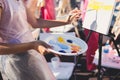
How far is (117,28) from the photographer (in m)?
3.36

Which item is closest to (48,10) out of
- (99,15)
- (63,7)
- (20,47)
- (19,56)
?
(63,7)

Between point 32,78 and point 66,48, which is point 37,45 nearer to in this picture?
point 32,78

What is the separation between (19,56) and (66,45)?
1.41 feet

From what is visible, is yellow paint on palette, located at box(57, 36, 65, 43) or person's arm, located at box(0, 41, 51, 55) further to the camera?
yellow paint on palette, located at box(57, 36, 65, 43)

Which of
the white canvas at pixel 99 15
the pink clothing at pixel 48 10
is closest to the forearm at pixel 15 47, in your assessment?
the white canvas at pixel 99 15

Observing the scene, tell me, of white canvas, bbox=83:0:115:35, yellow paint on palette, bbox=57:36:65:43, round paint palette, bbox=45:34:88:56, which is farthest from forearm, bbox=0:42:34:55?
white canvas, bbox=83:0:115:35

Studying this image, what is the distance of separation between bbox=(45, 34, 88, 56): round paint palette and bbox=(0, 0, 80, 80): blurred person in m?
0.16

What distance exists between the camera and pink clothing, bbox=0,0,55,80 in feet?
4.85

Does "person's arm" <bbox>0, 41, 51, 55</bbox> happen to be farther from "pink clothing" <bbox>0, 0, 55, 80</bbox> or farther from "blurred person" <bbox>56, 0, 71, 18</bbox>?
"blurred person" <bbox>56, 0, 71, 18</bbox>

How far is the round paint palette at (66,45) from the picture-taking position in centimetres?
175

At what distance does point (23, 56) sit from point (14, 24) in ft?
0.64

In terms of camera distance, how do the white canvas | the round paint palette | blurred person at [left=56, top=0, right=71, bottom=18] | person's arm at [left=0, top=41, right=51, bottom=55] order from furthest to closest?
blurred person at [left=56, top=0, right=71, bottom=18]
the white canvas
the round paint palette
person's arm at [left=0, top=41, right=51, bottom=55]

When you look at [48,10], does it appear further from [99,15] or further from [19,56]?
[19,56]

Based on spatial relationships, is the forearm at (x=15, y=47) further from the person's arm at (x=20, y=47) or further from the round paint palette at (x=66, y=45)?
the round paint palette at (x=66, y=45)
